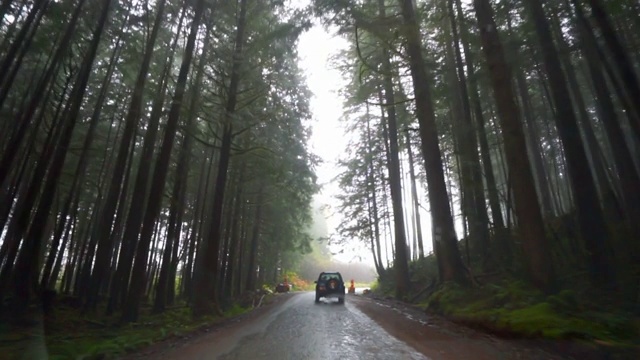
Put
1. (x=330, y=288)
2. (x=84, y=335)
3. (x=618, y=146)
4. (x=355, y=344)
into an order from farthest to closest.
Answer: (x=330, y=288)
(x=618, y=146)
(x=84, y=335)
(x=355, y=344)

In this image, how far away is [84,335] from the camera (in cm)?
966

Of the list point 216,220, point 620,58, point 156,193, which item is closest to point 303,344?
point 156,193

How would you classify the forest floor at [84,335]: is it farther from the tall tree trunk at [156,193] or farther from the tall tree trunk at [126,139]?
the tall tree trunk at [126,139]

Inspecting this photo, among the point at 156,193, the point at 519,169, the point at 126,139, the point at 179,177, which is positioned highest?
the point at 126,139

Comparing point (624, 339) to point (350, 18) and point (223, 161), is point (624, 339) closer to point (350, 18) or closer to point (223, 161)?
point (350, 18)

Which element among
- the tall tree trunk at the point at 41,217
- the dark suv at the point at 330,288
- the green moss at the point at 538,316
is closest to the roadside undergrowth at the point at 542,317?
the green moss at the point at 538,316

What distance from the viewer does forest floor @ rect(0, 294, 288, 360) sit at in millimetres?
6938

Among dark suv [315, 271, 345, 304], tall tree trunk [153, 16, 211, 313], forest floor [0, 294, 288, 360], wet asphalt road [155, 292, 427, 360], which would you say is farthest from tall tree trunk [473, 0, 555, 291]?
dark suv [315, 271, 345, 304]

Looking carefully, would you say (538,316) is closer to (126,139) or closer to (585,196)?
(585,196)

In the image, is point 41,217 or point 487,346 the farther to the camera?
point 41,217

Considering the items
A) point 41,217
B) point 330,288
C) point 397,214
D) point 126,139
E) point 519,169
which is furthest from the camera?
point 397,214

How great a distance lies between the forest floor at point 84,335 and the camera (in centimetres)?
694

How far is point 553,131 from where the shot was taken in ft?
63.7

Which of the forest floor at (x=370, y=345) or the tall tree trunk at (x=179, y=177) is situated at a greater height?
the tall tree trunk at (x=179, y=177)
